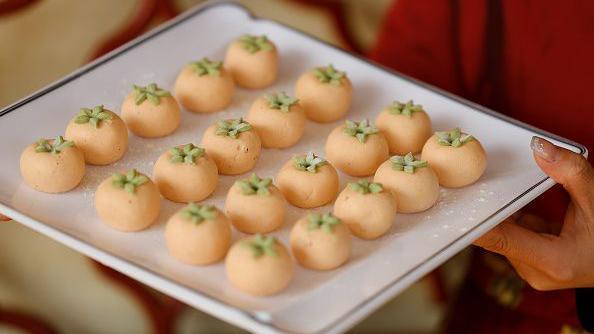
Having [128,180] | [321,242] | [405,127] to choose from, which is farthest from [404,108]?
[128,180]

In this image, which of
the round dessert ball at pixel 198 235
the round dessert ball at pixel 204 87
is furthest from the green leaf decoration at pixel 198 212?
the round dessert ball at pixel 204 87

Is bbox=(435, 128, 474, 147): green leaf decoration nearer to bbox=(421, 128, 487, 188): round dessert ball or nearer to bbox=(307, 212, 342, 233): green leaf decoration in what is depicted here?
bbox=(421, 128, 487, 188): round dessert ball

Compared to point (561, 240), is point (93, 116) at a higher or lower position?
higher

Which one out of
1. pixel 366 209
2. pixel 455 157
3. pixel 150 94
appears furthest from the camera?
pixel 150 94

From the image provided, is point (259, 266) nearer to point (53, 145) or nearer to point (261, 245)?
point (261, 245)

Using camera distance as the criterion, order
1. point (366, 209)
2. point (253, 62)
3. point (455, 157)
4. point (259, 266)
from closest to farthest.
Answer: point (259, 266) → point (366, 209) → point (455, 157) → point (253, 62)

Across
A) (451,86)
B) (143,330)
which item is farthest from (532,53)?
(143,330)
